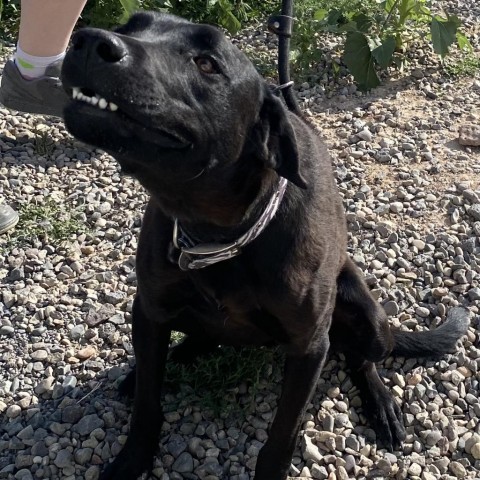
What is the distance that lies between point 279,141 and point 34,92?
2.23m

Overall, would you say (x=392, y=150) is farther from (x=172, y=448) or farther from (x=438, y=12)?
(x=172, y=448)

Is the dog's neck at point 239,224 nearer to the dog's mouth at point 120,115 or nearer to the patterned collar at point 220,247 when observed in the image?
the patterned collar at point 220,247

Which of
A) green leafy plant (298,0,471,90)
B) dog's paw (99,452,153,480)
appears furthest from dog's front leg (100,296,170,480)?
green leafy plant (298,0,471,90)

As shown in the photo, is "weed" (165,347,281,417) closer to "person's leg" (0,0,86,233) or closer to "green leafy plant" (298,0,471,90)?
"person's leg" (0,0,86,233)

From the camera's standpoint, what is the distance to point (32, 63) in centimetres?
421

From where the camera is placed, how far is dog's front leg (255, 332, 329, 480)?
2758 mm

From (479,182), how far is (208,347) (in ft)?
6.37

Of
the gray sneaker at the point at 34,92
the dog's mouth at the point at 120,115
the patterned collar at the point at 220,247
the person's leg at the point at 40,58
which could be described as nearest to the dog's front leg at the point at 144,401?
the patterned collar at the point at 220,247

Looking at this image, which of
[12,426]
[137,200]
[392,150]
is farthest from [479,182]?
[12,426]

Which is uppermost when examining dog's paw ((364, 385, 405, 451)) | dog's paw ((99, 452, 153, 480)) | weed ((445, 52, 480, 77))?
weed ((445, 52, 480, 77))

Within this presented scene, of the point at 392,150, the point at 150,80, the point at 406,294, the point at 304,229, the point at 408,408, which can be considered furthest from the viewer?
the point at 392,150

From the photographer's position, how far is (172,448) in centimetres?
305

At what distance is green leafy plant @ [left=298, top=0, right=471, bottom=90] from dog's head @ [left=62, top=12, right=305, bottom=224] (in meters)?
2.68

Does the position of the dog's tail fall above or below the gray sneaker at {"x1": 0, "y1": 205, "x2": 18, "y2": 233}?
above
